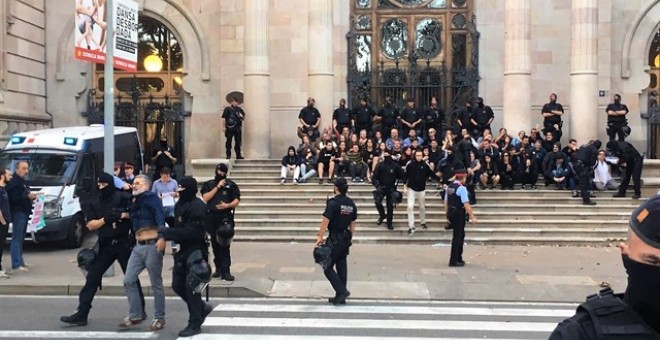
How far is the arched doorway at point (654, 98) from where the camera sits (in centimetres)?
2203

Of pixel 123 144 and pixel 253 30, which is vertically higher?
pixel 253 30

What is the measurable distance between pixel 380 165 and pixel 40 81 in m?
13.7

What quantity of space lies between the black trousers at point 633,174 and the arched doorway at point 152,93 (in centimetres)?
1440

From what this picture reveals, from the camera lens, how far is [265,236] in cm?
1495

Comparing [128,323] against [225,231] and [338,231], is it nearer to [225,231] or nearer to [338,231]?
[225,231]

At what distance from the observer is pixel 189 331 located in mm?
7039

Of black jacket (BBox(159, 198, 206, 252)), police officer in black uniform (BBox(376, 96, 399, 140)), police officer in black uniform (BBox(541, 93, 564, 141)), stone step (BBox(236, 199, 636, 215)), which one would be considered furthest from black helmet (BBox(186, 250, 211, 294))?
police officer in black uniform (BBox(541, 93, 564, 141))

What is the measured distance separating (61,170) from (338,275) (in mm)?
7757

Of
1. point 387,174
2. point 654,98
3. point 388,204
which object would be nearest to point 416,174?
Result: point 387,174

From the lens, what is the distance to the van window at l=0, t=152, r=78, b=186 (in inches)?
530

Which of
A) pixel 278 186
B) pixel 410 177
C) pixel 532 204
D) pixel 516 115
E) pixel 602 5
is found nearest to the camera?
pixel 410 177

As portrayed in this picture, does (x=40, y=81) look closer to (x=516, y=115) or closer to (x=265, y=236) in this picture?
(x=265, y=236)

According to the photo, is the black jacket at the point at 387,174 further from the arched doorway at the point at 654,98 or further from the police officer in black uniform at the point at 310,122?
the arched doorway at the point at 654,98

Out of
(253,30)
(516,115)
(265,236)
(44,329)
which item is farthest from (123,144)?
(516,115)
